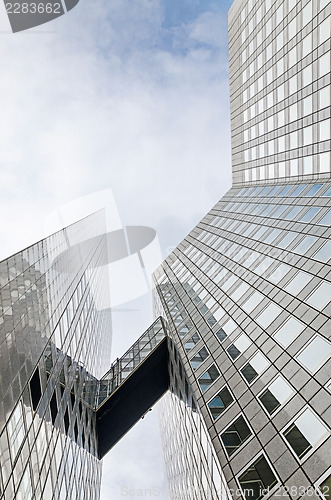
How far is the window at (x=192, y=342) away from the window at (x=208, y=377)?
435 centimetres

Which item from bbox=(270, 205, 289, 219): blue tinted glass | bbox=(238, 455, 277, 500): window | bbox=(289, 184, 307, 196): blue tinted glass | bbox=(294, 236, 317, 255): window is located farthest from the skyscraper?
bbox=(270, 205, 289, 219): blue tinted glass

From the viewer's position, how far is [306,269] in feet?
78.1

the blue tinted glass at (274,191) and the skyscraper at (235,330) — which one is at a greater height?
the blue tinted glass at (274,191)

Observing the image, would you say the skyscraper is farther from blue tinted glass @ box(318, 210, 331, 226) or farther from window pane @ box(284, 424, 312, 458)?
blue tinted glass @ box(318, 210, 331, 226)

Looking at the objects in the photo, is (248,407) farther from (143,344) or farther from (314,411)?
(143,344)

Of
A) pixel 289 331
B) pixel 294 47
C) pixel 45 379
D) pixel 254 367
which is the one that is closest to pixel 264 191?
pixel 294 47

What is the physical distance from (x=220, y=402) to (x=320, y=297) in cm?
765

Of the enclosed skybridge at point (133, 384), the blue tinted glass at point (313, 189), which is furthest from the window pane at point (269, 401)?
the blue tinted glass at point (313, 189)

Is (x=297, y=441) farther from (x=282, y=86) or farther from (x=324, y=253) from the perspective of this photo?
(x=282, y=86)

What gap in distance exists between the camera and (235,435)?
17.0 metres

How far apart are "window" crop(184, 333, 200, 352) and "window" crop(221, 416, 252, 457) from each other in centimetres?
983

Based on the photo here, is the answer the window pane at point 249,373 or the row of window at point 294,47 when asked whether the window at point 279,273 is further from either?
the row of window at point 294,47

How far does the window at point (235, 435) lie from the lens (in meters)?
16.5

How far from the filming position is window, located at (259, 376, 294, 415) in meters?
16.5
